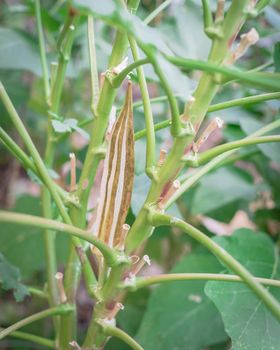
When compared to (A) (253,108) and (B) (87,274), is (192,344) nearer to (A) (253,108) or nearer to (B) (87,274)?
(B) (87,274)

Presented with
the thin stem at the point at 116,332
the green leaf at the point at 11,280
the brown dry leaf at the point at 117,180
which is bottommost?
the thin stem at the point at 116,332

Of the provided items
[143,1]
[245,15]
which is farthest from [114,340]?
[143,1]

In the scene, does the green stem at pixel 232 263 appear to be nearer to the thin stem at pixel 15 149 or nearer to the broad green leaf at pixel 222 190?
the thin stem at pixel 15 149

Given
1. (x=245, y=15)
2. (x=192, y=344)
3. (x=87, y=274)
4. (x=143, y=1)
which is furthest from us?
(x=143, y=1)

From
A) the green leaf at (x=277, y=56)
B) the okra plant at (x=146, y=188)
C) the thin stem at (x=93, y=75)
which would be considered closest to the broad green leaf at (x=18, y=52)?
the okra plant at (x=146, y=188)

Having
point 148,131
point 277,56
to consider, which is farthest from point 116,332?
point 277,56

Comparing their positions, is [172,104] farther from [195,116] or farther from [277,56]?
[277,56]

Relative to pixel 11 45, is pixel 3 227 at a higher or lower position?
lower

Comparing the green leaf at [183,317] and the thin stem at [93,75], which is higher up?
the thin stem at [93,75]
